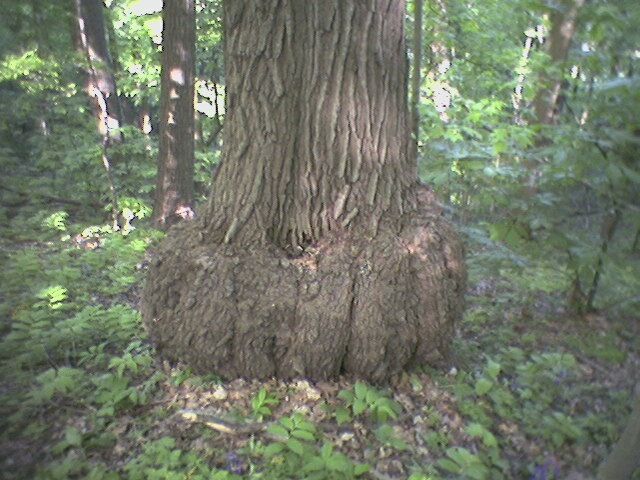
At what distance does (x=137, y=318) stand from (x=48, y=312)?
2.85 ft

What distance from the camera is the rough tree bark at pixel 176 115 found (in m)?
6.57

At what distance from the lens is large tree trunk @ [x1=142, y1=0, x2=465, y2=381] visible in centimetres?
304

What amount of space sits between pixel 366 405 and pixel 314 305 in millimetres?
761

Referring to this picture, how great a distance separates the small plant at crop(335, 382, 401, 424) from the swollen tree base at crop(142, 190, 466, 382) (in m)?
0.17

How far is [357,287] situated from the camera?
3104 millimetres

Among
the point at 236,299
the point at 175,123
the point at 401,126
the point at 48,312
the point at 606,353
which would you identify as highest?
the point at 401,126

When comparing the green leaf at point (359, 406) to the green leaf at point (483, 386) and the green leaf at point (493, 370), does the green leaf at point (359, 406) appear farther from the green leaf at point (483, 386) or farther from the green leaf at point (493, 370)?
the green leaf at point (493, 370)

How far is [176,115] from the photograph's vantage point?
22.5 ft

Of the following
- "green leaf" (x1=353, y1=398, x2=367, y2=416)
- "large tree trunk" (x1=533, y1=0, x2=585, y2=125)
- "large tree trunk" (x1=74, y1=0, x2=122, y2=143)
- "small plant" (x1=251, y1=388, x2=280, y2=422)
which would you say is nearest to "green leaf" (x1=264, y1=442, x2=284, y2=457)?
"small plant" (x1=251, y1=388, x2=280, y2=422)

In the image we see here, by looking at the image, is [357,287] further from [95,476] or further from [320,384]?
[95,476]

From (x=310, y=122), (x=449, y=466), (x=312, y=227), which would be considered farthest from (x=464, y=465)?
(x=310, y=122)

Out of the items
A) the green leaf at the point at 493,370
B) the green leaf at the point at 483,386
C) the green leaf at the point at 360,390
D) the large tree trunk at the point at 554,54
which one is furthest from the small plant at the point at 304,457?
the large tree trunk at the point at 554,54

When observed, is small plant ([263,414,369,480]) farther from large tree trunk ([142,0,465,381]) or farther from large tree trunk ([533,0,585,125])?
large tree trunk ([533,0,585,125])

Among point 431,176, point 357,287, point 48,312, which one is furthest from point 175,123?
point 357,287
